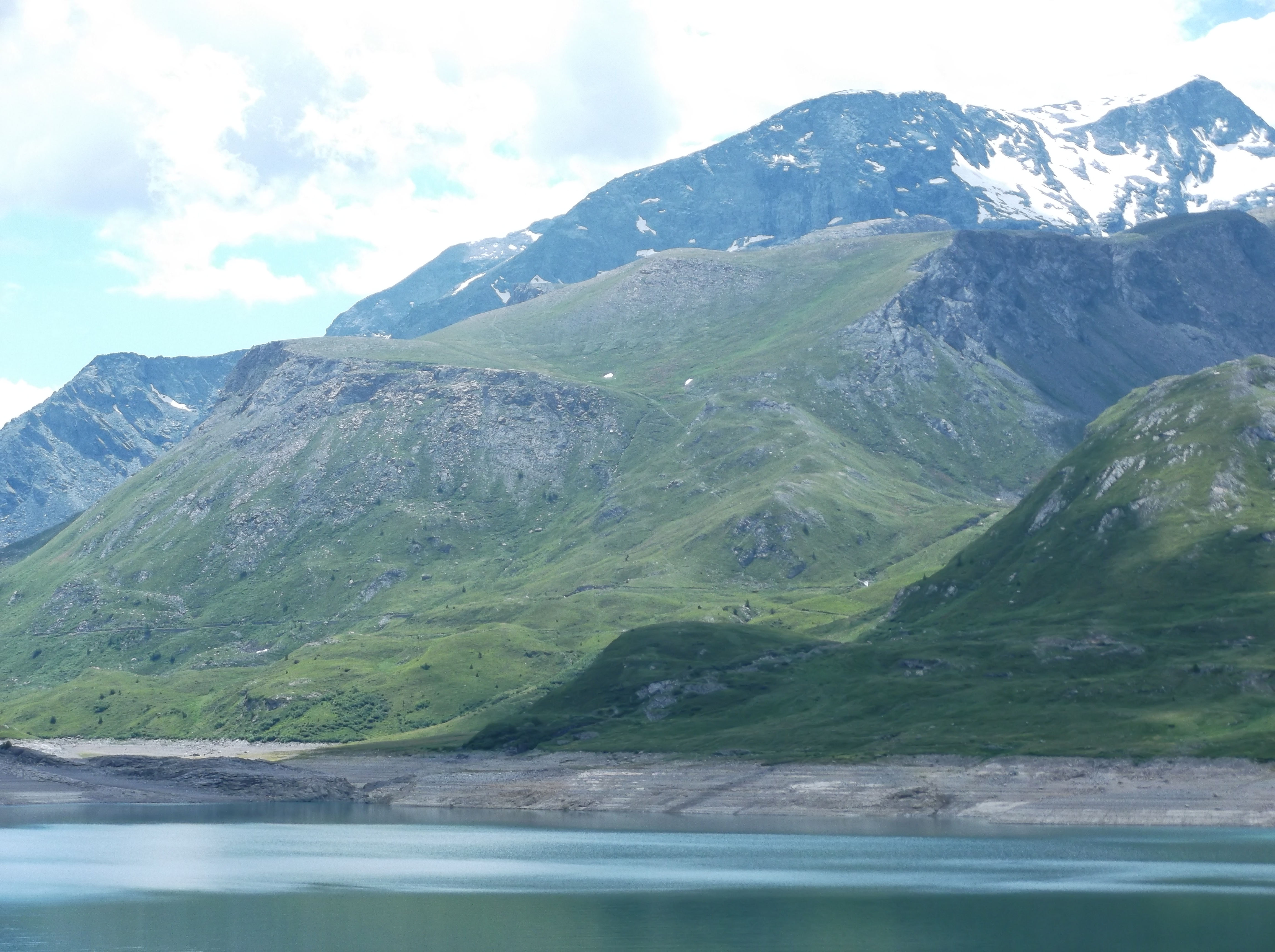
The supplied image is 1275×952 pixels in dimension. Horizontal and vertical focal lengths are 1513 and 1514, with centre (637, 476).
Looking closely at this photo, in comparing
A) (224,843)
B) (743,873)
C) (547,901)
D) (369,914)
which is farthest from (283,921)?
(224,843)

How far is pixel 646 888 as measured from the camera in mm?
138000

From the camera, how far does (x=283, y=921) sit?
120875 mm

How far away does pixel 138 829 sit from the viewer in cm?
19862

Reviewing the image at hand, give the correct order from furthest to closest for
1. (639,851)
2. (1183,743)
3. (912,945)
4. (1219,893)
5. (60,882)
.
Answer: (1183,743) → (639,851) → (60,882) → (1219,893) → (912,945)

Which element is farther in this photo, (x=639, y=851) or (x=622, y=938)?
(x=639, y=851)

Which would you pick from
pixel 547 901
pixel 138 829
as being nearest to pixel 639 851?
pixel 547 901

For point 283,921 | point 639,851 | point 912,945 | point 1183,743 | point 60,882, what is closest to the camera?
point 912,945

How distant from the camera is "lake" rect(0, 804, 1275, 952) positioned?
111375 mm

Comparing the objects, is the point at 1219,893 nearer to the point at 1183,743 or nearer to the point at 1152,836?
the point at 1152,836

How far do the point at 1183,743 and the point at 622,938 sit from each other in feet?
370

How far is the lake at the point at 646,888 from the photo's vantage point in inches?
4385

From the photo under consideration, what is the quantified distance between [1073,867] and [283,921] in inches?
2982

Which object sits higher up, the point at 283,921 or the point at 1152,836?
the point at 283,921

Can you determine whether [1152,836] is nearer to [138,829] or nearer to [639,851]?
[639,851]
